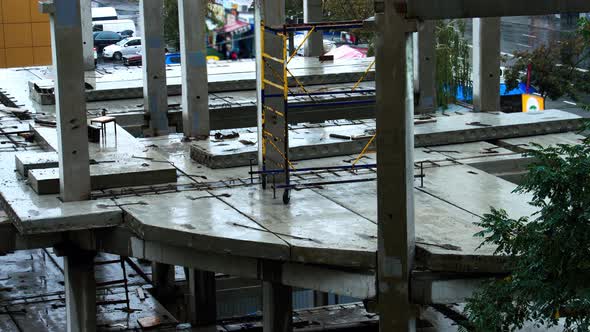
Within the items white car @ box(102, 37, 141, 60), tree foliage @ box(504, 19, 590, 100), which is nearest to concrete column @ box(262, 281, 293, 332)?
tree foliage @ box(504, 19, 590, 100)

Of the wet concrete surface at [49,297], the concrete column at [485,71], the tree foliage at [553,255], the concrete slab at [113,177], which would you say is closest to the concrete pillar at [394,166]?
the tree foliage at [553,255]

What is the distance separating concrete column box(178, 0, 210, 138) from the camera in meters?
27.4

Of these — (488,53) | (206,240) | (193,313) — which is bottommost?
(193,313)

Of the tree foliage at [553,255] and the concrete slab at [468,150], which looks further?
the concrete slab at [468,150]

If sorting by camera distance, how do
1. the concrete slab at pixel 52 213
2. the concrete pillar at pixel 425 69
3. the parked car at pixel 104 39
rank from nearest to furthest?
the concrete slab at pixel 52 213, the concrete pillar at pixel 425 69, the parked car at pixel 104 39

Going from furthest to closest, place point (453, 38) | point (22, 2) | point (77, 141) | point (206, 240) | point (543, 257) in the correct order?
1. point (453, 38)
2. point (22, 2)
3. point (77, 141)
4. point (206, 240)
5. point (543, 257)

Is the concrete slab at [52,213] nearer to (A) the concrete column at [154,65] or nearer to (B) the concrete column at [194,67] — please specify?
(B) the concrete column at [194,67]

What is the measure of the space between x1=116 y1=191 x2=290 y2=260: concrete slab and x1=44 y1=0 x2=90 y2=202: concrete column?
89 cm

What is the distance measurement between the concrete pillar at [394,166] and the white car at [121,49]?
115 feet

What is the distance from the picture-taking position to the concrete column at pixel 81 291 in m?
22.1

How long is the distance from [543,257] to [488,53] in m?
15.5

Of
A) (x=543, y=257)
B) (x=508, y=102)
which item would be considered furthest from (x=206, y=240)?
(x=508, y=102)

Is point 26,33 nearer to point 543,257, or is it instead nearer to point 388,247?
point 388,247

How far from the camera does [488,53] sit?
96.1 ft
